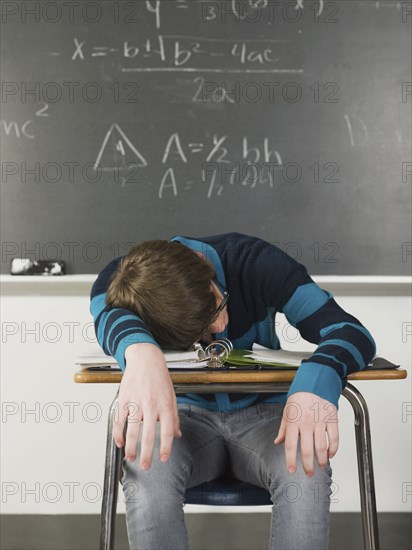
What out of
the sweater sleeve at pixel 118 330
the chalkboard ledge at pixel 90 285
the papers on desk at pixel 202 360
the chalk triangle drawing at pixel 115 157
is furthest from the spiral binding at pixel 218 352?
the chalk triangle drawing at pixel 115 157

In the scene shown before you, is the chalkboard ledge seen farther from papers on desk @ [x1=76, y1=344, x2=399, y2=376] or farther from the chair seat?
the chair seat

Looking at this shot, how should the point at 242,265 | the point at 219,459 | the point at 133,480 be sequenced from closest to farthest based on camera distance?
1. the point at 133,480
2. the point at 219,459
3. the point at 242,265

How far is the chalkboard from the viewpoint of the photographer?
221 cm

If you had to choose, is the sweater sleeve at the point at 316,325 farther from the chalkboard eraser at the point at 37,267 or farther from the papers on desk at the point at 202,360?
the chalkboard eraser at the point at 37,267

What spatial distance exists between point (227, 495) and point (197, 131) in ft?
3.83

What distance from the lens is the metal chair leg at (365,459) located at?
1.40 meters

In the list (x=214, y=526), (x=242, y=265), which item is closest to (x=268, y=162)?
(x=242, y=265)

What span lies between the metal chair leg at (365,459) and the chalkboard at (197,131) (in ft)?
2.81

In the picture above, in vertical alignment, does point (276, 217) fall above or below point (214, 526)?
above

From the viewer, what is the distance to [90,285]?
2205 millimetres

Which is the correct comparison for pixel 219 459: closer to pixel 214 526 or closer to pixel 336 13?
pixel 214 526

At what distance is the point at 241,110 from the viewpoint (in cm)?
222

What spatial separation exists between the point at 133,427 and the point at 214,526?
1.34m

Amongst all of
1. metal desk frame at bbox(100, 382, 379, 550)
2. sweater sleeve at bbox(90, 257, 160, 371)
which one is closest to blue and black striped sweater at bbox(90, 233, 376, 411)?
sweater sleeve at bbox(90, 257, 160, 371)
